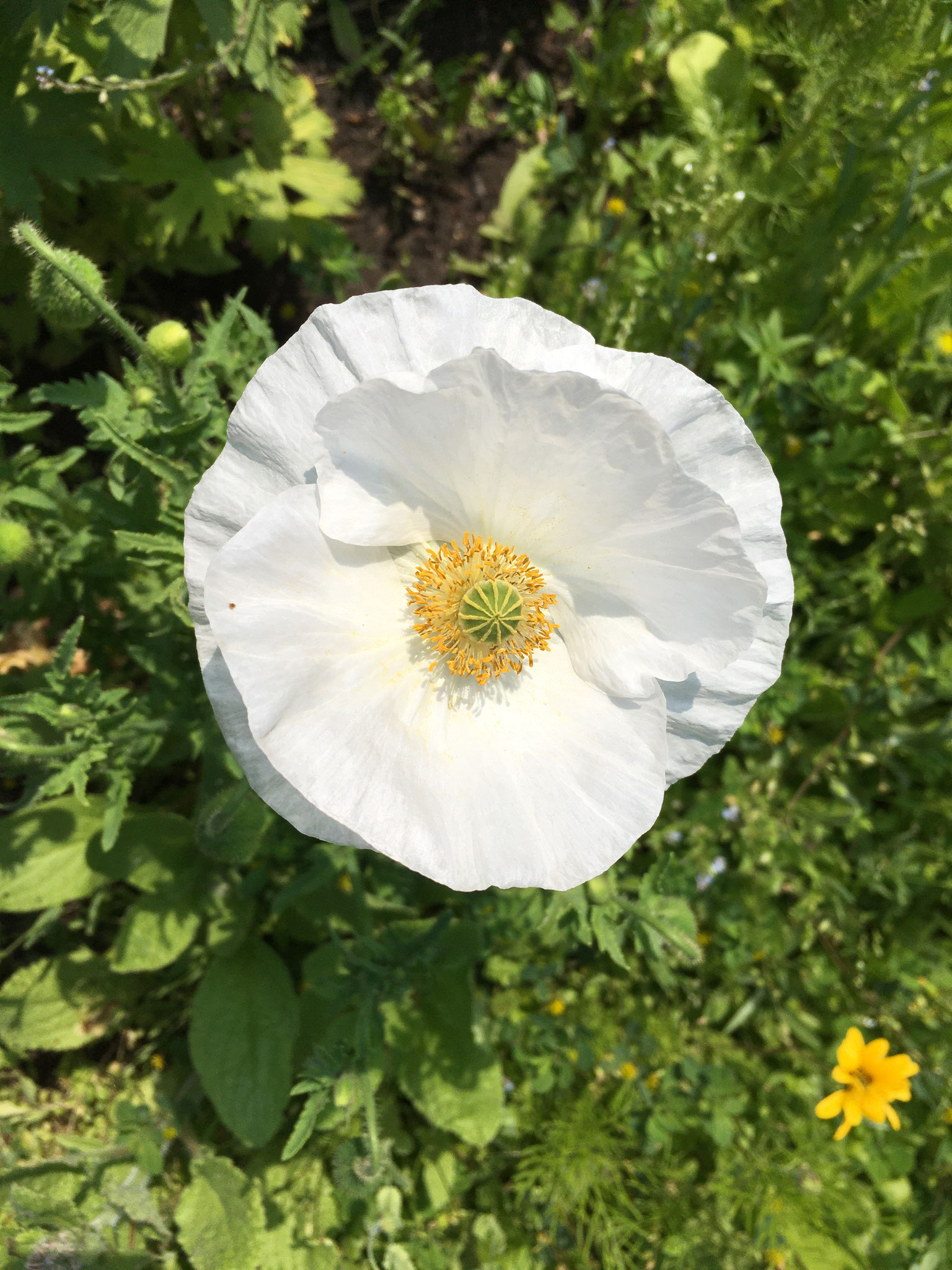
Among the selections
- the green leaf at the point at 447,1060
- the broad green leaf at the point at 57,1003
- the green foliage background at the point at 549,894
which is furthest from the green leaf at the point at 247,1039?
the broad green leaf at the point at 57,1003

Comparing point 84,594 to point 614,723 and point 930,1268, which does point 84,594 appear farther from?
point 930,1268

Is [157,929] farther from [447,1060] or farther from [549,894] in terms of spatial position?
[549,894]

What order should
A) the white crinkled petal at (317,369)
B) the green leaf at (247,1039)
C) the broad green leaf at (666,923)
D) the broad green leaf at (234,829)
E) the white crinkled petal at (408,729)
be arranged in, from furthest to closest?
1. the green leaf at (247,1039)
2. the broad green leaf at (234,829)
3. the broad green leaf at (666,923)
4. the white crinkled petal at (317,369)
5. the white crinkled petal at (408,729)

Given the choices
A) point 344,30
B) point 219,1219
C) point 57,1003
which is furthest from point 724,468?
point 344,30

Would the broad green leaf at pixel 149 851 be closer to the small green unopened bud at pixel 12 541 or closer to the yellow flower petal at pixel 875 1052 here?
the small green unopened bud at pixel 12 541

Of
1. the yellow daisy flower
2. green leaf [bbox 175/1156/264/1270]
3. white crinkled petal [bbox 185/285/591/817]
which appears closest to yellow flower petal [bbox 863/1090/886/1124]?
the yellow daisy flower
